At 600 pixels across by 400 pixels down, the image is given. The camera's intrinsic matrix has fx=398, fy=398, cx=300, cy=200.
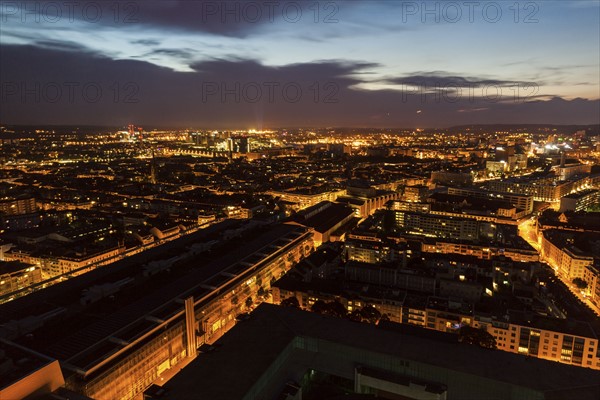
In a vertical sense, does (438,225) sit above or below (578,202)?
below

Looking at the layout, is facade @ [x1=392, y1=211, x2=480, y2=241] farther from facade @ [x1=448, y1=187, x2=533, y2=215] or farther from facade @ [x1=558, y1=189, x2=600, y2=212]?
facade @ [x1=558, y1=189, x2=600, y2=212]

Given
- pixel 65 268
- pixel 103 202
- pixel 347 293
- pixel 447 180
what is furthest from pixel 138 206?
pixel 447 180

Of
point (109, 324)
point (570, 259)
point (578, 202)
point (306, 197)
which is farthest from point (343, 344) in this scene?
point (578, 202)

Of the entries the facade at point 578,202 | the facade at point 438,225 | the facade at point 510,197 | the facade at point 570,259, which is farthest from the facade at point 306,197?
the facade at point 578,202

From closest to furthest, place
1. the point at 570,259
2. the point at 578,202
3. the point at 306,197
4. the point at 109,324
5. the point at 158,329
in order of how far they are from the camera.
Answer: the point at 109,324 < the point at 158,329 < the point at 570,259 < the point at 578,202 < the point at 306,197

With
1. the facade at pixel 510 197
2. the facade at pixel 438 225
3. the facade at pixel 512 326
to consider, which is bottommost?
the facade at pixel 512 326

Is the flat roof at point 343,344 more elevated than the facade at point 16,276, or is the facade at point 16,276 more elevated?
the flat roof at point 343,344

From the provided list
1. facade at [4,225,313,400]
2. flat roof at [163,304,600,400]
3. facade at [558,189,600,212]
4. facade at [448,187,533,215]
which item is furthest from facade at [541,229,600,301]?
facade at [4,225,313,400]

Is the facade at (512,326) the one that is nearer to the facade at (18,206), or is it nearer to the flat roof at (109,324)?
the flat roof at (109,324)

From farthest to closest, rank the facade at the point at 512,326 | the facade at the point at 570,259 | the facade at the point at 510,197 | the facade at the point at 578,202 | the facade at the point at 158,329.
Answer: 1. the facade at the point at 510,197
2. the facade at the point at 578,202
3. the facade at the point at 570,259
4. the facade at the point at 512,326
5. the facade at the point at 158,329

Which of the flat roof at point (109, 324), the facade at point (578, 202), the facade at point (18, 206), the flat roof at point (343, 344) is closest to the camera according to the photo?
the flat roof at point (343, 344)

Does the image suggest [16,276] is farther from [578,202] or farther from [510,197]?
[578,202]

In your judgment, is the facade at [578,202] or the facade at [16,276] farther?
the facade at [578,202]
